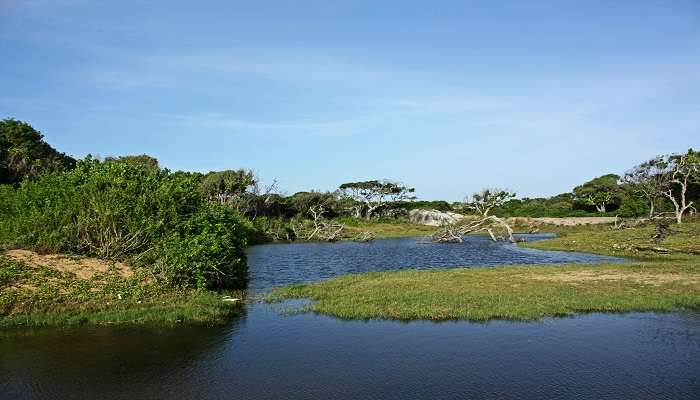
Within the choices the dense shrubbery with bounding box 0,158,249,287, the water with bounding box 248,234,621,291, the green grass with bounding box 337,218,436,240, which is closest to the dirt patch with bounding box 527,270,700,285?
the water with bounding box 248,234,621,291

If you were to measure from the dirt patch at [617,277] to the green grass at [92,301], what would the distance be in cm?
1904

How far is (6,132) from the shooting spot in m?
69.8

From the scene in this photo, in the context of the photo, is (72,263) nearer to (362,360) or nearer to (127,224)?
(127,224)

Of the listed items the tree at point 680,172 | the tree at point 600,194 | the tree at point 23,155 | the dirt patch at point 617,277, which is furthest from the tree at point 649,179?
the tree at point 23,155

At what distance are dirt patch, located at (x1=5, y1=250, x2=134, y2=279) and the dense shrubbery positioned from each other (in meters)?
0.74

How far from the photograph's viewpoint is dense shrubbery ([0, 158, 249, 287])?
84.0ft

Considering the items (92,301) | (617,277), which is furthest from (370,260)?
(92,301)

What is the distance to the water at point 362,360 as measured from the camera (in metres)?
13.2

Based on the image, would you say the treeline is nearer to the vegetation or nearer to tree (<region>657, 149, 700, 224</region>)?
the vegetation

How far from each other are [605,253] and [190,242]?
1449 inches

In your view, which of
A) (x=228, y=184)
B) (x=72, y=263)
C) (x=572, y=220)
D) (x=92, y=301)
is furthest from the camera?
(x=572, y=220)

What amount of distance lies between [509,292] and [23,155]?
207ft

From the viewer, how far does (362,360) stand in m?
15.7

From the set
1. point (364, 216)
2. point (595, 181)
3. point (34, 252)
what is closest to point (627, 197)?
point (595, 181)
